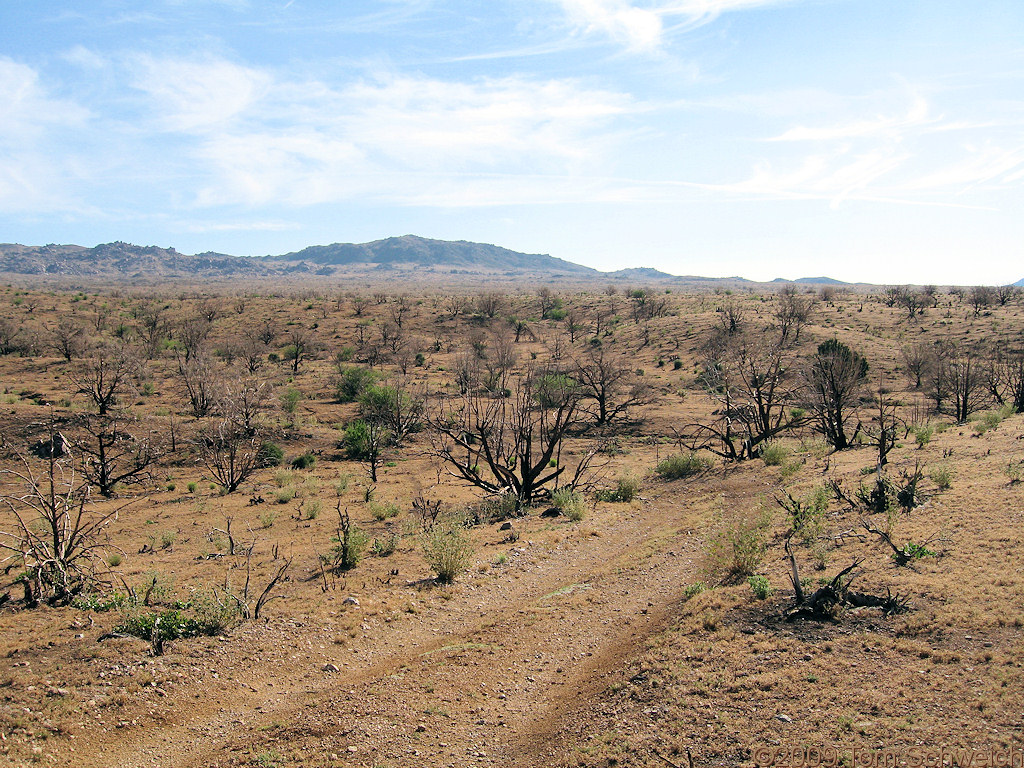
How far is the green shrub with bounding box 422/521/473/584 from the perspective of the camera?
1013 centimetres

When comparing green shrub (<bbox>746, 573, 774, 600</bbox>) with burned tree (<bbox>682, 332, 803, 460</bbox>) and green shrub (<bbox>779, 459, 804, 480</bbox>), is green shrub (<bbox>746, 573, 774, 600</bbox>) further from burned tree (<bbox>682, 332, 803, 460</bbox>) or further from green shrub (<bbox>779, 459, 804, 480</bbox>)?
burned tree (<bbox>682, 332, 803, 460</bbox>)

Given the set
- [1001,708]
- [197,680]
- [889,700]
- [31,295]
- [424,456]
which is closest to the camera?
[1001,708]

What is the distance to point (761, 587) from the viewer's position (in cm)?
770

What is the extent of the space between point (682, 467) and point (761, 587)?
10.8 meters

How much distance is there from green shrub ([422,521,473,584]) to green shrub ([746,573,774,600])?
501 cm

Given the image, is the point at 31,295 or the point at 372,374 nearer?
the point at 372,374

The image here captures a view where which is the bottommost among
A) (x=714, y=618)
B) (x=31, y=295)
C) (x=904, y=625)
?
(x=714, y=618)

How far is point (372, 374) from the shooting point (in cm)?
3803

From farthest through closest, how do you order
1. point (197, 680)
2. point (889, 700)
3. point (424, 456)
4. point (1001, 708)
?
point (424, 456), point (197, 680), point (889, 700), point (1001, 708)

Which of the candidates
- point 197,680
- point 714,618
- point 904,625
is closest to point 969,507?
point 904,625

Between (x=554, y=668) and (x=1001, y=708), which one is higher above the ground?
(x=1001, y=708)

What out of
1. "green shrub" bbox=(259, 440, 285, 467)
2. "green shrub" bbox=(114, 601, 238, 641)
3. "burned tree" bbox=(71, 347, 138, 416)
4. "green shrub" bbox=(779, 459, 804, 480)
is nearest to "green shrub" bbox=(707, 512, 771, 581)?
"green shrub" bbox=(779, 459, 804, 480)

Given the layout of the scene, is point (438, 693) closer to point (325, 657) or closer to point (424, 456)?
point (325, 657)

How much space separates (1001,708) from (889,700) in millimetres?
799
